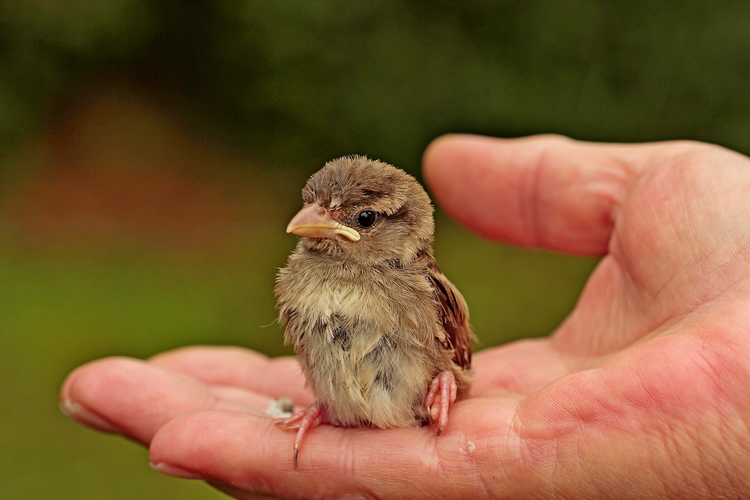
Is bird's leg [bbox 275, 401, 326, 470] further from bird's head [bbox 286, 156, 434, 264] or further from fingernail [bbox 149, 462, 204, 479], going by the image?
bird's head [bbox 286, 156, 434, 264]

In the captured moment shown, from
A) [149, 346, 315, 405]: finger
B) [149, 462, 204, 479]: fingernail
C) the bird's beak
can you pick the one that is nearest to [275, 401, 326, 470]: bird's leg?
[149, 462, 204, 479]: fingernail

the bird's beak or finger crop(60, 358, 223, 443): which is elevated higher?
the bird's beak

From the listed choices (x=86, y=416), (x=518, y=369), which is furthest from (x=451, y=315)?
(x=86, y=416)

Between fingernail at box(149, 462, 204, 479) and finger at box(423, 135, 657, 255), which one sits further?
finger at box(423, 135, 657, 255)

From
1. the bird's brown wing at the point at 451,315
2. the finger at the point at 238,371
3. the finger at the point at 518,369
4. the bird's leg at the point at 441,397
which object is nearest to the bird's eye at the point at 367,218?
the bird's brown wing at the point at 451,315

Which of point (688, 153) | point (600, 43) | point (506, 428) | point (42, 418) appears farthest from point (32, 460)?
point (600, 43)

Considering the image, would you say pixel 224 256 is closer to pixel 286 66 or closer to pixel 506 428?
pixel 286 66

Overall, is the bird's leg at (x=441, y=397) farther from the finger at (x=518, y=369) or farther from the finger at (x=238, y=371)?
the finger at (x=238, y=371)

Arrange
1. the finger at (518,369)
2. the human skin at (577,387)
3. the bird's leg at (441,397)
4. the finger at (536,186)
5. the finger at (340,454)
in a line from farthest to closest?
the finger at (536,186) < the finger at (518,369) < the bird's leg at (441,397) < the finger at (340,454) < the human skin at (577,387)
